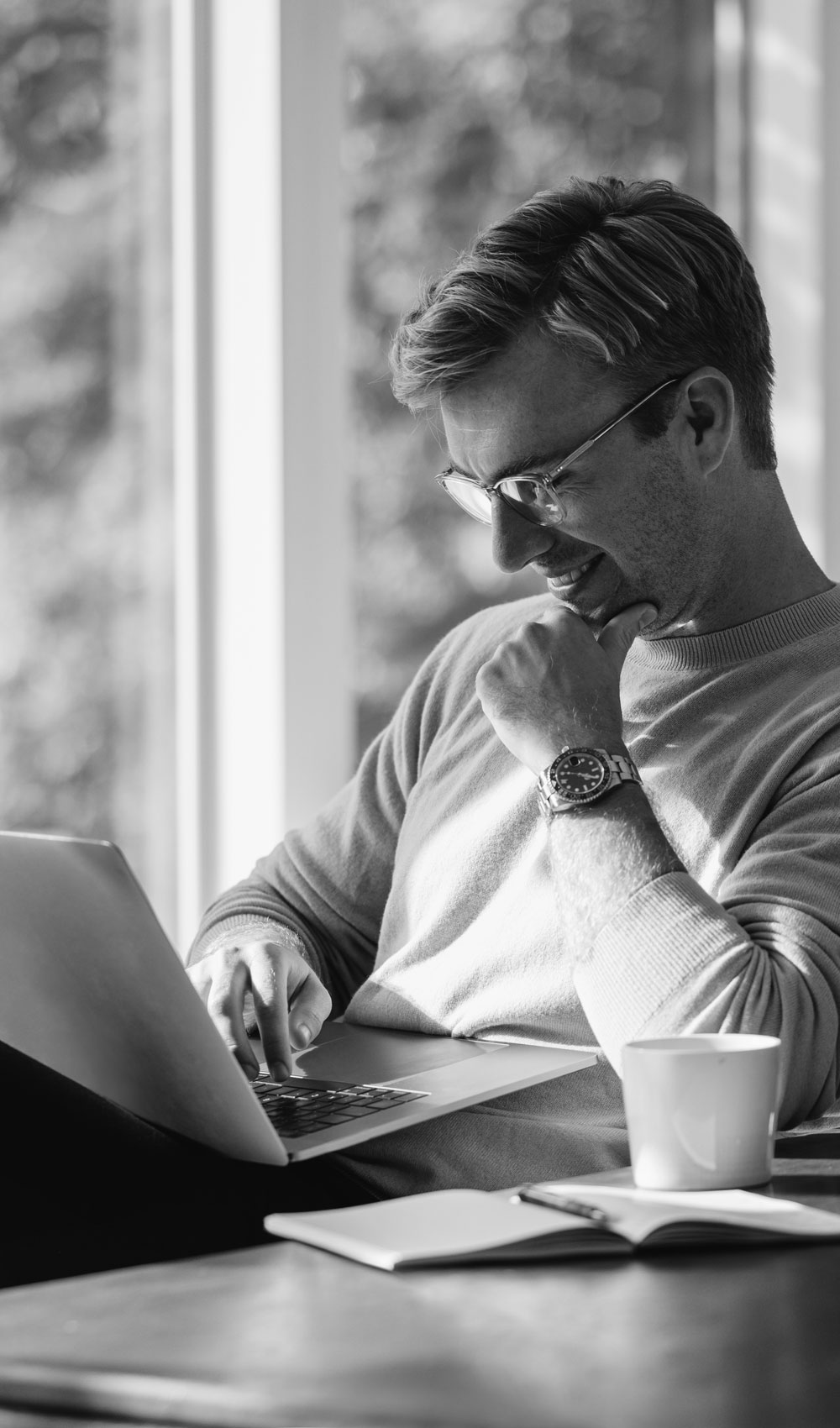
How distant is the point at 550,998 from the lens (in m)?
1.38

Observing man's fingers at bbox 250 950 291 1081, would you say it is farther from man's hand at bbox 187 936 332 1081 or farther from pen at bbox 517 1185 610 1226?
pen at bbox 517 1185 610 1226

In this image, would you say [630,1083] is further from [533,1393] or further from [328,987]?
[328,987]

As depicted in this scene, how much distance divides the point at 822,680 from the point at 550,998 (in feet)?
1.18

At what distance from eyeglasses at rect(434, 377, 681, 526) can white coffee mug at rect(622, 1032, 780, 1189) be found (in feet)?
2.29

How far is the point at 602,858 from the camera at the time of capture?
4.00 feet

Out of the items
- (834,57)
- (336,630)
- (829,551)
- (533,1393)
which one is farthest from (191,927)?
(834,57)

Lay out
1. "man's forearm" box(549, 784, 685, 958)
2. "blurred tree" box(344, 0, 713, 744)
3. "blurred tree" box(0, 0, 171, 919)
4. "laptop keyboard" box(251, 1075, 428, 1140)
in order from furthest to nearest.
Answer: "blurred tree" box(344, 0, 713, 744) < "blurred tree" box(0, 0, 171, 919) < "man's forearm" box(549, 784, 685, 958) < "laptop keyboard" box(251, 1075, 428, 1140)

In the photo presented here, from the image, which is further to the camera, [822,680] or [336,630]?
[336,630]

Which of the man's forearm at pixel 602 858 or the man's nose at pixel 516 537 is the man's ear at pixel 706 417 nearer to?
the man's nose at pixel 516 537

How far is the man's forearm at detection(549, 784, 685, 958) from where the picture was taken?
1.20 m

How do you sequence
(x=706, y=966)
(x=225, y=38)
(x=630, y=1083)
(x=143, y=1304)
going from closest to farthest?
1. (x=143, y=1304)
2. (x=630, y=1083)
3. (x=706, y=966)
4. (x=225, y=38)

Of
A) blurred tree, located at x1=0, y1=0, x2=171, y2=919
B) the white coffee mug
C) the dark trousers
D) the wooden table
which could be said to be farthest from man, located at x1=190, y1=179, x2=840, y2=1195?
blurred tree, located at x1=0, y1=0, x2=171, y2=919

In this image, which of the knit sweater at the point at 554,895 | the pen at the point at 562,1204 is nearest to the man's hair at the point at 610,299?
the knit sweater at the point at 554,895

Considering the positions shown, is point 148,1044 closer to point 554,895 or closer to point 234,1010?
point 234,1010
